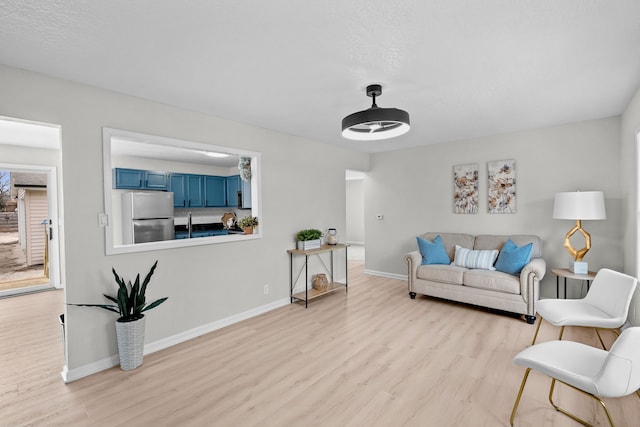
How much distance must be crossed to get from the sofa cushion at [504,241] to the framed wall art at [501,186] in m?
0.41

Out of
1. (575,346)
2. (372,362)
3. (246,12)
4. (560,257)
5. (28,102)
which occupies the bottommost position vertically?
(372,362)

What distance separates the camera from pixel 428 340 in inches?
121

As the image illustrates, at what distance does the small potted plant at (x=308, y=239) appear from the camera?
13.8 ft

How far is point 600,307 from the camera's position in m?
2.57

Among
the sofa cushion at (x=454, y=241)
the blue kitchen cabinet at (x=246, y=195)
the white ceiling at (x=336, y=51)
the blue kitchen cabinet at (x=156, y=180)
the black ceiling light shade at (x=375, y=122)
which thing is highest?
the white ceiling at (x=336, y=51)

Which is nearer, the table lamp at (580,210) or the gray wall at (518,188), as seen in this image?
the table lamp at (580,210)

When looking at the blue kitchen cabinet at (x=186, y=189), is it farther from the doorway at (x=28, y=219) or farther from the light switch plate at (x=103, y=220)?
the light switch plate at (x=103, y=220)

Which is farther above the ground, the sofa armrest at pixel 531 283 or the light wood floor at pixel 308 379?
the sofa armrest at pixel 531 283

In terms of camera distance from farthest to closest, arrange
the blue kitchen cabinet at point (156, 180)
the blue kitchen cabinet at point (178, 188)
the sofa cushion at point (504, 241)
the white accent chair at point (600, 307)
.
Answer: the blue kitchen cabinet at point (178, 188), the blue kitchen cabinet at point (156, 180), the sofa cushion at point (504, 241), the white accent chair at point (600, 307)

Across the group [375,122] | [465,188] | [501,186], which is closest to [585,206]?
[501,186]

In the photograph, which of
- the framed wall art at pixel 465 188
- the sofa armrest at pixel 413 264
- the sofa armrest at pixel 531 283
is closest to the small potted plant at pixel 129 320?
the sofa armrest at pixel 413 264

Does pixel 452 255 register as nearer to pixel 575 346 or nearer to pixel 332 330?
pixel 332 330

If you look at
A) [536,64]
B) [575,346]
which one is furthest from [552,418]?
[536,64]

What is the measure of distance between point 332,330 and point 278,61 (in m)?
2.72
